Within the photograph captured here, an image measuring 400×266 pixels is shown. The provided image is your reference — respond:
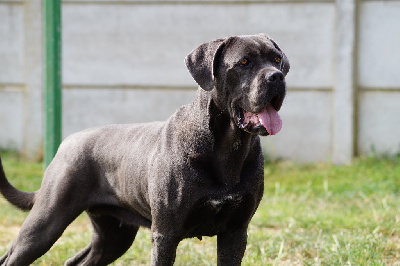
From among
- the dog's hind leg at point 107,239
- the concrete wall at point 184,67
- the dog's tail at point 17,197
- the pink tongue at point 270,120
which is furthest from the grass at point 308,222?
the pink tongue at point 270,120

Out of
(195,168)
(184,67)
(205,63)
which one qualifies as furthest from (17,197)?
(184,67)

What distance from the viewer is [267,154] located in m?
9.21

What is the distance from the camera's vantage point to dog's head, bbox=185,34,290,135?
3.58 meters

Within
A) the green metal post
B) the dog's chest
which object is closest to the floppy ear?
the dog's chest

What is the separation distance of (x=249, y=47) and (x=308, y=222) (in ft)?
9.64

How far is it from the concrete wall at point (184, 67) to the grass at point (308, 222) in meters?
0.42

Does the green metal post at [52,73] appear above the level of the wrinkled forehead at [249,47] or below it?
below

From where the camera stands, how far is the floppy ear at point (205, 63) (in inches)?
147

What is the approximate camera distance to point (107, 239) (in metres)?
4.82

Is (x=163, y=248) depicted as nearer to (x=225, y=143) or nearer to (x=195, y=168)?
(x=195, y=168)

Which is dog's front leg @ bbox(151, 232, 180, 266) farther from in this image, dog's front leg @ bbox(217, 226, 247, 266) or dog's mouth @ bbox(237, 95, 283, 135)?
dog's mouth @ bbox(237, 95, 283, 135)

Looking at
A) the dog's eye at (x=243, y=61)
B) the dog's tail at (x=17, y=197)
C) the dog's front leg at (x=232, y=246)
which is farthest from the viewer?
the dog's tail at (x=17, y=197)

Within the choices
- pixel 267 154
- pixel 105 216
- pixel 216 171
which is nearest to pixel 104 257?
pixel 105 216

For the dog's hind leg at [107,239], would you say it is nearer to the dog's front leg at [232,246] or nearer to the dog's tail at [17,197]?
the dog's tail at [17,197]
